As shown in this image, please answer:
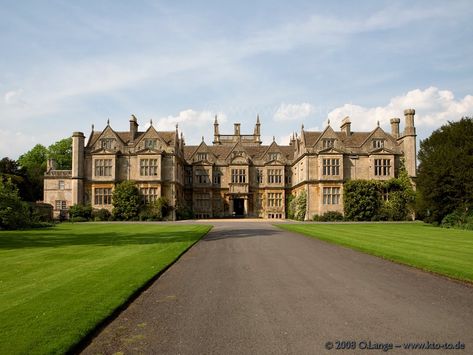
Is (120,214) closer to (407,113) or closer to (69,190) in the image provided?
(69,190)

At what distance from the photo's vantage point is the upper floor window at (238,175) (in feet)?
176

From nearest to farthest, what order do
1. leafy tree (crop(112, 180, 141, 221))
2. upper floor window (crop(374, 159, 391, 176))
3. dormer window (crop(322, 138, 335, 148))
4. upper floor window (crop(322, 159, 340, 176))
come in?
leafy tree (crop(112, 180, 141, 221)) → upper floor window (crop(322, 159, 340, 176)) → upper floor window (crop(374, 159, 391, 176)) → dormer window (crop(322, 138, 335, 148))

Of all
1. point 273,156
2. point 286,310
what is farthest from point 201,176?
point 286,310

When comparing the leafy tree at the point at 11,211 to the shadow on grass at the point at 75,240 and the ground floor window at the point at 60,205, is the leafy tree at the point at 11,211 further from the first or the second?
the ground floor window at the point at 60,205

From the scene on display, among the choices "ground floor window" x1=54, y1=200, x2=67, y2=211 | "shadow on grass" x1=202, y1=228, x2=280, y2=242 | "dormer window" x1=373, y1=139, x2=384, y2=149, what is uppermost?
"dormer window" x1=373, y1=139, x2=384, y2=149

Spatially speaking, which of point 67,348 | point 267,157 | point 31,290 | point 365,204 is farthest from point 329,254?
point 267,157

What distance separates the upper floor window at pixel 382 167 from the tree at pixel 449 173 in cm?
1155

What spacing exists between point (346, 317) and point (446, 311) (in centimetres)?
193

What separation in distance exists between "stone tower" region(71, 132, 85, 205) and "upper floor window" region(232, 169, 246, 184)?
63.7 ft

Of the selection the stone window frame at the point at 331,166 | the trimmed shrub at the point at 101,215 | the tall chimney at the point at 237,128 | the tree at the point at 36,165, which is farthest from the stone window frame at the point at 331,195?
the tree at the point at 36,165

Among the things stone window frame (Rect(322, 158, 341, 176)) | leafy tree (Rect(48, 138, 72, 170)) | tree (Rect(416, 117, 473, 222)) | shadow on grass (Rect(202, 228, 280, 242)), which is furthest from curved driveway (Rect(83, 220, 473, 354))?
leafy tree (Rect(48, 138, 72, 170))

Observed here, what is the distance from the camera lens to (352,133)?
162ft

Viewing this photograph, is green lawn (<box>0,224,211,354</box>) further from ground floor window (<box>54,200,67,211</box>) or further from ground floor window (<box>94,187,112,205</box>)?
ground floor window (<box>54,200,67,211</box>)

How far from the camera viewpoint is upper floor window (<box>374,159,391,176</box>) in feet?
147
